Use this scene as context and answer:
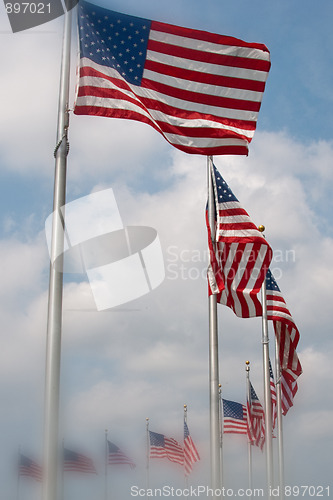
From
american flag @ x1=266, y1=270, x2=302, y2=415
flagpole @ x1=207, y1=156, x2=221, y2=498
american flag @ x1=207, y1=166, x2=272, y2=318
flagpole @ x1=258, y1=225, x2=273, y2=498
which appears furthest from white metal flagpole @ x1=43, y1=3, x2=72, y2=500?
american flag @ x1=266, y1=270, x2=302, y2=415

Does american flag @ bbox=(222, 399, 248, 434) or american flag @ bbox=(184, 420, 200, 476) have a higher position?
american flag @ bbox=(222, 399, 248, 434)

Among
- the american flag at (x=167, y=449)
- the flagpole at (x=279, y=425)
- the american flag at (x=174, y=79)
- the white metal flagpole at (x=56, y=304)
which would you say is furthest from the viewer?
the american flag at (x=167, y=449)

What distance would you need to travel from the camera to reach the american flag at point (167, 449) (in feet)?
124

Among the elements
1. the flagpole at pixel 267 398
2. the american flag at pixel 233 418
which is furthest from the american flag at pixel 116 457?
the flagpole at pixel 267 398

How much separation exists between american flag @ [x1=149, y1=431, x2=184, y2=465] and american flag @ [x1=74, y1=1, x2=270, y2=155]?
2939 centimetres

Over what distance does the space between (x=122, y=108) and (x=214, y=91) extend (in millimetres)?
1890

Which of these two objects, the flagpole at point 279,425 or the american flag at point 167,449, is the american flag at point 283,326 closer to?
the flagpole at point 279,425

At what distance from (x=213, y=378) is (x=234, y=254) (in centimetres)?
264

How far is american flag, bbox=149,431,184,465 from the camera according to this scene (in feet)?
124

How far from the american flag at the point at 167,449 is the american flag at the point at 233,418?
265 inches

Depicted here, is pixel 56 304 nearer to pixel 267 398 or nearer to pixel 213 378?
pixel 213 378

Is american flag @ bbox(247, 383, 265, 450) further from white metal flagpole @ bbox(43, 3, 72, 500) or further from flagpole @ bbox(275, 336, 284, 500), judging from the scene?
white metal flagpole @ bbox(43, 3, 72, 500)

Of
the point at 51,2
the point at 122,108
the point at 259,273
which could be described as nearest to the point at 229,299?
the point at 259,273

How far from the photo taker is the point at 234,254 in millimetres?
14508
